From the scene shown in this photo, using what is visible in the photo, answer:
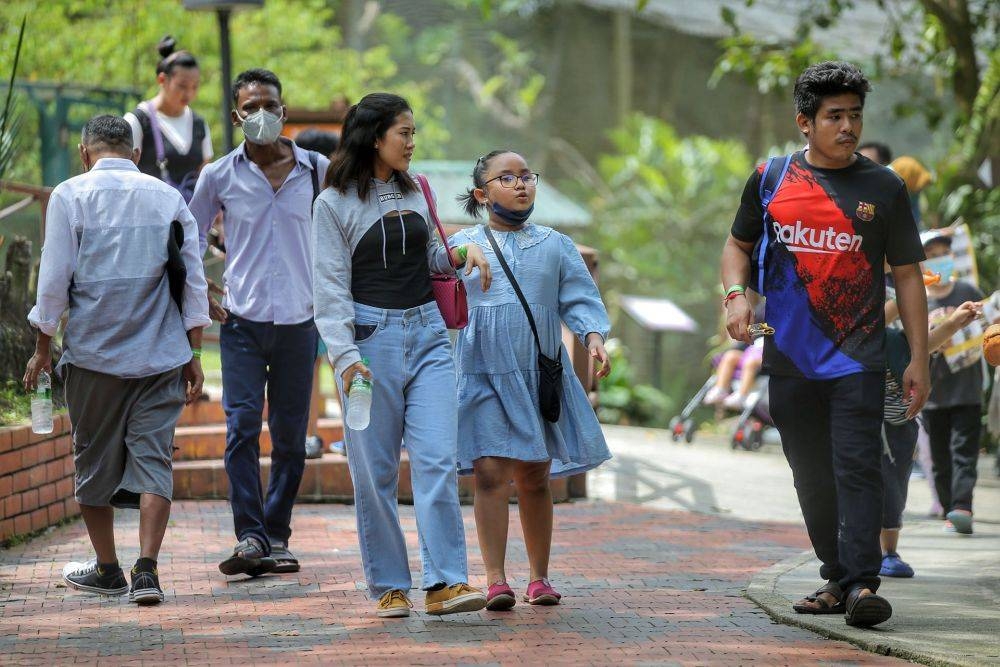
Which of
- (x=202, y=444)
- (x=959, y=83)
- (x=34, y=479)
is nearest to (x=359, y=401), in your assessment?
(x=34, y=479)

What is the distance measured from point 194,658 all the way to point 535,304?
1977 mm

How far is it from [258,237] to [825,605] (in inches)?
118

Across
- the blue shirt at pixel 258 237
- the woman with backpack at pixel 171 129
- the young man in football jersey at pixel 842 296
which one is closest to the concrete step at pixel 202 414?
the woman with backpack at pixel 171 129

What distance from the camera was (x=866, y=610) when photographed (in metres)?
5.59

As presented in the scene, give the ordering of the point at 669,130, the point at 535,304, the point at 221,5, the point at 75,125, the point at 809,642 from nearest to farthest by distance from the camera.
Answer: the point at 809,642 < the point at 535,304 < the point at 221,5 < the point at 75,125 < the point at 669,130

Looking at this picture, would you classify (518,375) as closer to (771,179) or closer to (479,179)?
(479,179)

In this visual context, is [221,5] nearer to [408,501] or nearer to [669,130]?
[408,501]

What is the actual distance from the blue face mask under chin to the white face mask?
1.23m

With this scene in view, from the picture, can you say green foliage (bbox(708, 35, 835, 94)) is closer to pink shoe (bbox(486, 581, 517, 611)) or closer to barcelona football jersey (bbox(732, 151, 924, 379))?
barcelona football jersey (bbox(732, 151, 924, 379))

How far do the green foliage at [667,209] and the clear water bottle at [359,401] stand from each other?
18.2 metres

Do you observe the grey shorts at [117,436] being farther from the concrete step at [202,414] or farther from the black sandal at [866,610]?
the concrete step at [202,414]

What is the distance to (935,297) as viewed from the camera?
8.87 m

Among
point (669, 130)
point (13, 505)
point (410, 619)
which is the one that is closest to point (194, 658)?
point (410, 619)

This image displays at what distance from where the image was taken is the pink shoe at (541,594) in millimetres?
6152
